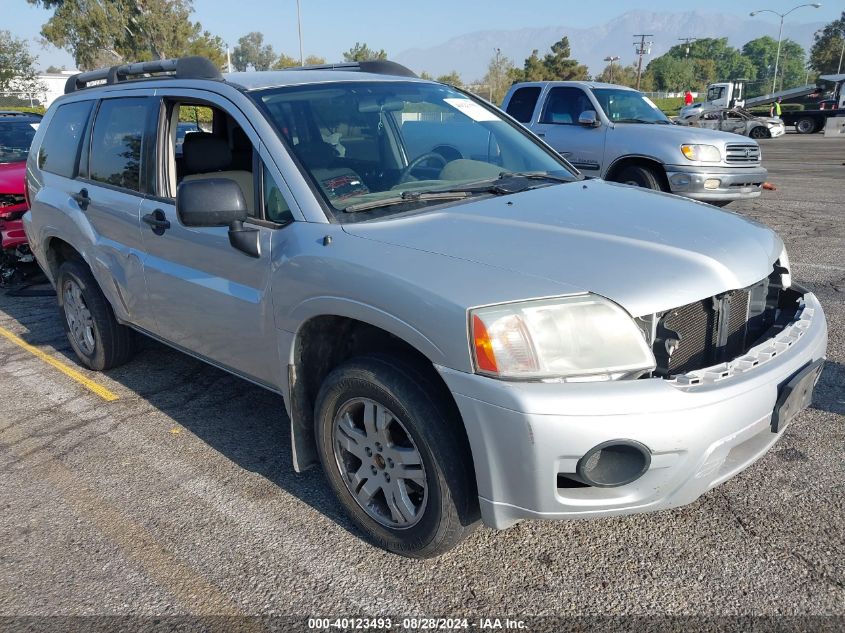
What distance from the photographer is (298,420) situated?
3.14m

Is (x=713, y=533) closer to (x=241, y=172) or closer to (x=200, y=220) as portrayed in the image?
(x=200, y=220)

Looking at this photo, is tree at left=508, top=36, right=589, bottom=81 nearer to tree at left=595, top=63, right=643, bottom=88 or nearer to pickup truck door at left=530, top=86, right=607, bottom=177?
tree at left=595, top=63, right=643, bottom=88

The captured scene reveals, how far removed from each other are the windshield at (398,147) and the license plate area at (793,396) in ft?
4.83

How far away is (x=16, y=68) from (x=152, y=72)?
2637 inches

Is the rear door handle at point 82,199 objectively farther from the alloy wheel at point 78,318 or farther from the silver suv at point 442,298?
the alloy wheel at point 78,318

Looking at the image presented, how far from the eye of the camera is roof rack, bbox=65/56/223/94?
3809mm

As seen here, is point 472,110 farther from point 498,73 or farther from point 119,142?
point 498,73

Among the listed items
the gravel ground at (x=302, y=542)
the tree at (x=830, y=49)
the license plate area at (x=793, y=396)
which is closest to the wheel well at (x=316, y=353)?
the gravel ground at (x=302, y=542)

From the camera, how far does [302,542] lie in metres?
3.04

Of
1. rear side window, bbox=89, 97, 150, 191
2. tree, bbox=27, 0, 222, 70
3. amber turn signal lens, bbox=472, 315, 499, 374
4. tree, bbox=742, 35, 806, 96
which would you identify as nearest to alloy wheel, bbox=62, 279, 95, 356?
rear side window, bbox=89, 97, 150, 191

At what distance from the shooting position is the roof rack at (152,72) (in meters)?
3.81

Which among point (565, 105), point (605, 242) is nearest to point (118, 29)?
point (565, 105)

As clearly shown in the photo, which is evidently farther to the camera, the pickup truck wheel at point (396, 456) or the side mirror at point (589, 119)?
the side mirror at point (589, 119)

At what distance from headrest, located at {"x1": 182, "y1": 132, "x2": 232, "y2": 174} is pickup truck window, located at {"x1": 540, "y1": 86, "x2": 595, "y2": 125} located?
680cm
